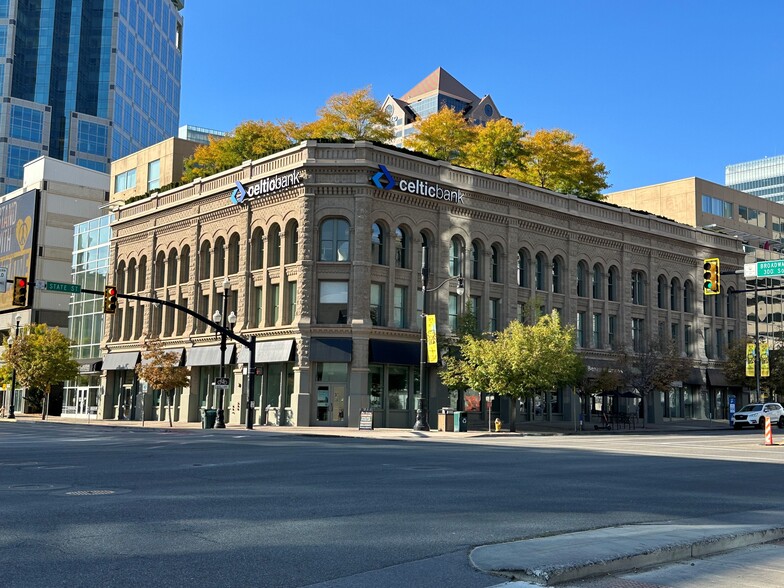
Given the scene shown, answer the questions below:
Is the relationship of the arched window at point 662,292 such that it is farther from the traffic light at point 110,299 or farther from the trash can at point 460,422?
the traffic light at point 110,299

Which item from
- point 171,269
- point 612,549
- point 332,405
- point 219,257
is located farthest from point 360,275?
point 612,549

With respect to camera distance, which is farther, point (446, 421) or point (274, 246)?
point (274, 246)

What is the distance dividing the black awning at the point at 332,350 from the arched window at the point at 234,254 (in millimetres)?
9892

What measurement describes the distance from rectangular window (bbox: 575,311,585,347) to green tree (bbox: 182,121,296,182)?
28679 millimetres

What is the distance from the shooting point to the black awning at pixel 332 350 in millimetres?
45938

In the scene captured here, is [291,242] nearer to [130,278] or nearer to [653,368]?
[130,278]

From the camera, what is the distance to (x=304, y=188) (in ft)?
156

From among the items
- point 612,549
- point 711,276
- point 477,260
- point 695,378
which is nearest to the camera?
point 612,549

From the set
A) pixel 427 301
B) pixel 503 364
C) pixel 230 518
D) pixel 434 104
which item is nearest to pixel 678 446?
pixel 503 364

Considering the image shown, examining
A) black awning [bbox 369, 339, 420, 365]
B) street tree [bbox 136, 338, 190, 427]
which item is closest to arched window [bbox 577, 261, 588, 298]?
black awning [bbox 369, 339, 420, 365]

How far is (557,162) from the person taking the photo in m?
73.5

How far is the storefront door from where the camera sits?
4644 cm

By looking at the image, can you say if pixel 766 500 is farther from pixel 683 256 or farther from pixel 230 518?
pixel 683 256

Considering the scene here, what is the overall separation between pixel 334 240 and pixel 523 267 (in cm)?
1474
